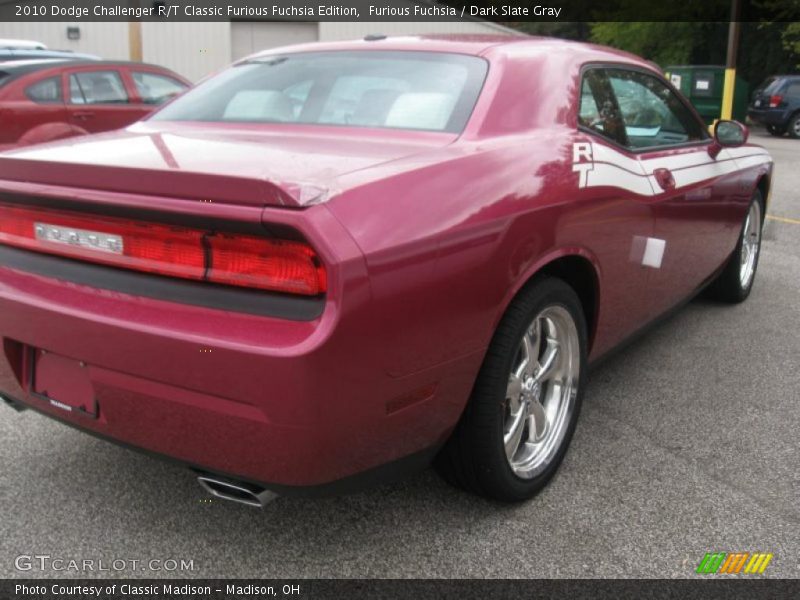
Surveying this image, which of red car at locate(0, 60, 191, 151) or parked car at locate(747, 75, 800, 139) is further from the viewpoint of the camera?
parked car at locate(747, 75, 800, 139)

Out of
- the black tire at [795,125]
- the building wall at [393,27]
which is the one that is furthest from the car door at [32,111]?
the black tire at [795,125]

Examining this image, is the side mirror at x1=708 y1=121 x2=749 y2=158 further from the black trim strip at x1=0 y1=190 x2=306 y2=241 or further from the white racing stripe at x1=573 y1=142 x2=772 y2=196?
the black trim strip at x1=0 y1=190 x2=306 y2=241

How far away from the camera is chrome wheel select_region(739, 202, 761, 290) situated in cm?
485

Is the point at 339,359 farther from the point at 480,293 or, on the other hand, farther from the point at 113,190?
the point at 113,190

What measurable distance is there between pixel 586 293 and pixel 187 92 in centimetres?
181

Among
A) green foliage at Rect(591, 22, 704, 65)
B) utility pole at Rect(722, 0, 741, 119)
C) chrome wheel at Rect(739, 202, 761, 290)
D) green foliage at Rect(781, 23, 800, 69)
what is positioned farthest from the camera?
green foliage at Rect(591, 22, 704, 65)

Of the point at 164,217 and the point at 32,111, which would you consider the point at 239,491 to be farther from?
the point at 32,111

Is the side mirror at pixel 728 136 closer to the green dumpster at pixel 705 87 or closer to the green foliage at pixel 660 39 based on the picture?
the green dumpster at pixel 705 87

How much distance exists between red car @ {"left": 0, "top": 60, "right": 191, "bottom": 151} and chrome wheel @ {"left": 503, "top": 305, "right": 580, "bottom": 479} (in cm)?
638

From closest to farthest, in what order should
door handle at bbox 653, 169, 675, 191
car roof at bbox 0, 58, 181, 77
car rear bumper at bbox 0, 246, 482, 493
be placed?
car rear bumper at bbox 0, 246, 482, 493 < door handle at bbox 653, 169, 675, 191 < car roof at bbox 0, 58, 181, 77

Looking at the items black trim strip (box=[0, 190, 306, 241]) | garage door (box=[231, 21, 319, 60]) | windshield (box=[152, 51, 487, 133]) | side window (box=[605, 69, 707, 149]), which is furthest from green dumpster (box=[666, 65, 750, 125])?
black trim strip (box=[0, 190, 306, 241])

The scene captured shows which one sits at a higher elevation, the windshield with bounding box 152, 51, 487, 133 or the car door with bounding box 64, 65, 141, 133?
the windshield with bounding box 152, 51, 487, 133

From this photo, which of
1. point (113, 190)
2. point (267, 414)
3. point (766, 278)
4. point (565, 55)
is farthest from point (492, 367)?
point (766, 278)

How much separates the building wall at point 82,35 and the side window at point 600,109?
19354 mm
